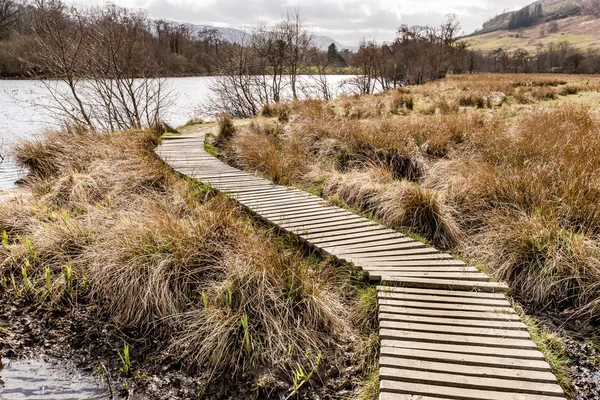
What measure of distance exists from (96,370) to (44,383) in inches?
12.0

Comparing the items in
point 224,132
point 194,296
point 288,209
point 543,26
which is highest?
point 543,26

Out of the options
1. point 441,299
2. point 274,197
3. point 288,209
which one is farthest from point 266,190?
point 441,299

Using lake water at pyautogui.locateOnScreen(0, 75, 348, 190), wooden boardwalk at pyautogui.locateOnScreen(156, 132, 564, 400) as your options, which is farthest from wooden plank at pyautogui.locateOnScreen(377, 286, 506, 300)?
lake water at pyautogui.locateOnScreen(0, 75, 348, 190)

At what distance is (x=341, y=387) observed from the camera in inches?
98.9

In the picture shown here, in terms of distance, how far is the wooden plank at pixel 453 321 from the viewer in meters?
2.57

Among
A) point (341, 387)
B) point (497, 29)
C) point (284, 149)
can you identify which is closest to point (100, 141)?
point (284, 149)

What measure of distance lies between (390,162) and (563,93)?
38.6 ft

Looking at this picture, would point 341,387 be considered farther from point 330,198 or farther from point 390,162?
point 390,162

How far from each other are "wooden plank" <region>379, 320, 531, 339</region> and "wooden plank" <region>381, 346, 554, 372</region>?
194 mm

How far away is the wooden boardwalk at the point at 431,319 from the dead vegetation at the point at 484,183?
47 centimetres

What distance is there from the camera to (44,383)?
2.66 metres

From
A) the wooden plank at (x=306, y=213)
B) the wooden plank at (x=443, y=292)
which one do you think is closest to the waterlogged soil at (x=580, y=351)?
the wooden plank at (x=443, y=292)

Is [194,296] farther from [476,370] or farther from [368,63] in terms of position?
[368,63]

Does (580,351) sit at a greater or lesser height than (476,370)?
lesser
